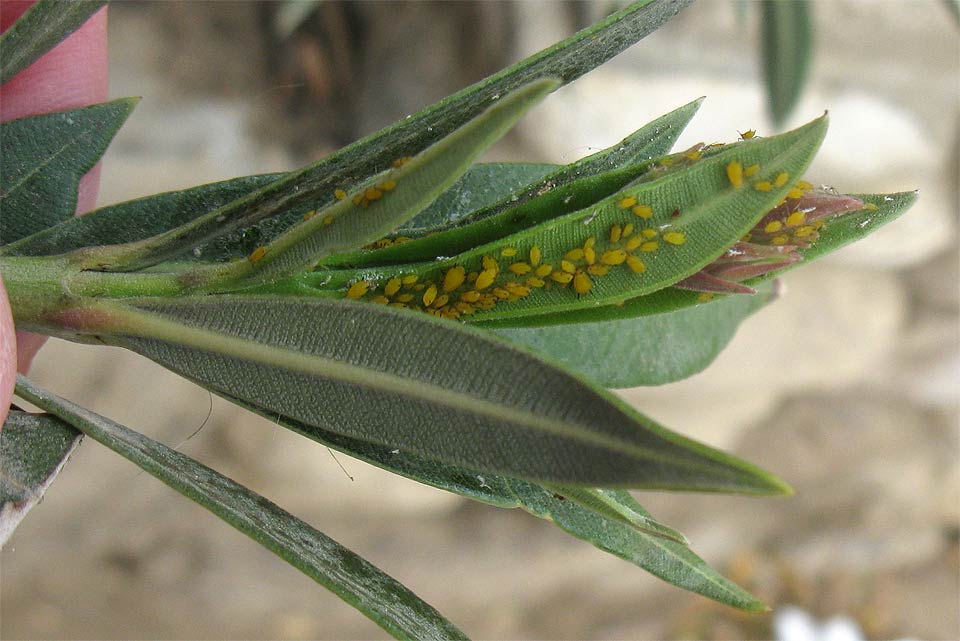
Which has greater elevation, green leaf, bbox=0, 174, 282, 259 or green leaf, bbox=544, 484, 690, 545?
green leaf, bbox=0, 174, 282, 259

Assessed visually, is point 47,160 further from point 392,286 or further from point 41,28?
point 392,286

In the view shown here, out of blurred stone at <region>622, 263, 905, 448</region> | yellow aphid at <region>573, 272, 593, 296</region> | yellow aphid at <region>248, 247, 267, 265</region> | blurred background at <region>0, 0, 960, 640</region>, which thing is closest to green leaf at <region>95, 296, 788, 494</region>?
yellow aphid at <region>248, 247, 267, 265</region>

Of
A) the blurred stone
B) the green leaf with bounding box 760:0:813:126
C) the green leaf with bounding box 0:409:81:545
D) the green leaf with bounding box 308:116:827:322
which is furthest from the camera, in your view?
the blurred stone

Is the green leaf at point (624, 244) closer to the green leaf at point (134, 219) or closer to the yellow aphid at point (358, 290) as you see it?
the yellow aphid at point (358, 290)

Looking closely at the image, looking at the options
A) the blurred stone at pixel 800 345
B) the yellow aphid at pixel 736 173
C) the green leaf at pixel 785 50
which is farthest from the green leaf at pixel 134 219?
the blurred stone at pixel 800 345

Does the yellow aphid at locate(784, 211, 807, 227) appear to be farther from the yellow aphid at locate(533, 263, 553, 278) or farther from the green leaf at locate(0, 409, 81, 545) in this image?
the green leaf at locate(0, 409, 81, 545)

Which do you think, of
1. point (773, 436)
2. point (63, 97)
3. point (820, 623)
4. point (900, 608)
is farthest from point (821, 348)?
point (63, 97)
